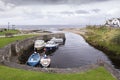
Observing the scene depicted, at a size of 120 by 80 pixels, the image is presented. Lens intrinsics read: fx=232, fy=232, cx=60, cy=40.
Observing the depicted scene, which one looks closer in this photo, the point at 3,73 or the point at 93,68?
the point at 3,73

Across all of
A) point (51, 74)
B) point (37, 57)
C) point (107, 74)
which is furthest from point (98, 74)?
point (37, 57)

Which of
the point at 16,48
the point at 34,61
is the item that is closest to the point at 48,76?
the point at 34,61

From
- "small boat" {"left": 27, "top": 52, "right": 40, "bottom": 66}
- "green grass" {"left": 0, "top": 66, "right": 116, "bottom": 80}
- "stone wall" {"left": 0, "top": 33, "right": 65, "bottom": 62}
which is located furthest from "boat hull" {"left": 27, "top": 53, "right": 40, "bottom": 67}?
"green grass" {"left": 0, "top": 66, "right": 116, "bottom": 80}

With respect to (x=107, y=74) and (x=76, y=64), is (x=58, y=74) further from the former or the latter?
(x=76, y=64)

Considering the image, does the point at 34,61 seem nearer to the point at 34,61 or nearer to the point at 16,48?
the point at 34,61

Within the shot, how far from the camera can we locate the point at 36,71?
3011cm

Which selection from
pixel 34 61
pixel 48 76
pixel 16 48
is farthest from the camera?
pixel 16 48

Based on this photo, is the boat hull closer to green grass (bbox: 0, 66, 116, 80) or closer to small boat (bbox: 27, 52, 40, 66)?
small boat (bbox: 27, 52, 40, 66)

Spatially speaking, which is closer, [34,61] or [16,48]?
[34,61]

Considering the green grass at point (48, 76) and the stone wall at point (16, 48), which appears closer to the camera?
the green grass at point (48, 76)

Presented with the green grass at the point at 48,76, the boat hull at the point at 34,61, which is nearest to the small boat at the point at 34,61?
the boat hull at the point at 34,61

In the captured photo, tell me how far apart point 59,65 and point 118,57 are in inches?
598

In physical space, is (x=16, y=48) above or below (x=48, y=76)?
below

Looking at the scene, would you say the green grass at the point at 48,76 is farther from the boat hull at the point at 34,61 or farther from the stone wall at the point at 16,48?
the stone wall at the point at 16,48
